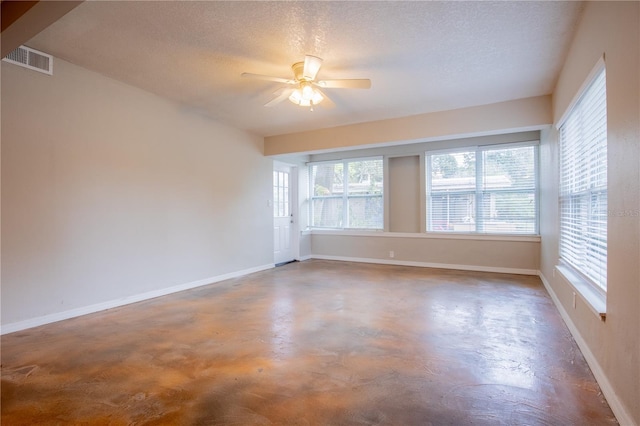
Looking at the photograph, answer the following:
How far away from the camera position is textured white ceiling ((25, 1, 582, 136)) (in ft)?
7.88

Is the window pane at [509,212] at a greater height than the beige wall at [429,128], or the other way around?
the beige wall at [429,128]

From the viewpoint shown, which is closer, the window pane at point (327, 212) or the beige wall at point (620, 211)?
the beige wall at point (620, 211)

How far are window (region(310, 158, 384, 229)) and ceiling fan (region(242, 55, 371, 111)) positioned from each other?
11.5 feet

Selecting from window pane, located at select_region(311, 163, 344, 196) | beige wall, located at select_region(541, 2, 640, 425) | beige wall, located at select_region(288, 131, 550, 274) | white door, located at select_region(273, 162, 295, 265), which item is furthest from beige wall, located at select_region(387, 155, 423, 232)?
beige wall, located at select_region(541, 2, 640, 425)

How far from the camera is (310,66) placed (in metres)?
2.93

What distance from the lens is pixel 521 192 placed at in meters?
5.38

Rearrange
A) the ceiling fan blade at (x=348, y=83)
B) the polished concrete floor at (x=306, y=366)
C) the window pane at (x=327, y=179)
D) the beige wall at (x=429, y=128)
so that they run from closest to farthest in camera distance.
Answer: the polished concrete floor at (x=306, y=366), the ceiling fan blade at (x=348, y=83), the beige wall at (x=429, y=128), the window pane at (x=327, y=179)

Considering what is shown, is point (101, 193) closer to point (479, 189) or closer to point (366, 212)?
point (366, 212)

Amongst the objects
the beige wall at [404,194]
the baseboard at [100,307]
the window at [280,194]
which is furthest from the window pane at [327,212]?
the baseboard at [100,307]

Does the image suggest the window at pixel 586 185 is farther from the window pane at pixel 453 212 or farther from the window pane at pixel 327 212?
the window pane at pixel 327 212

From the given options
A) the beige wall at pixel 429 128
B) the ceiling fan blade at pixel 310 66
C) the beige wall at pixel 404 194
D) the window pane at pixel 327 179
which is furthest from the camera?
the window pane at pixel 327 179

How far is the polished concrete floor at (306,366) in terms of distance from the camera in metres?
1.74

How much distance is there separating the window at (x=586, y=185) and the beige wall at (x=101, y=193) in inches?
176

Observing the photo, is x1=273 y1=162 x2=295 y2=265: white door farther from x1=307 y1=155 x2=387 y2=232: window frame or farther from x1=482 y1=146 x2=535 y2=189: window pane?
x1=482 y1=146 x2=535 y2=189: window pane
